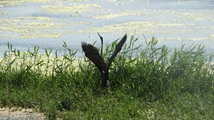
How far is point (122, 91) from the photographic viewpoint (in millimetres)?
5172

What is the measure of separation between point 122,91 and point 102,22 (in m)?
5.74

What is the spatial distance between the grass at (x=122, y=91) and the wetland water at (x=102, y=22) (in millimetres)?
2633

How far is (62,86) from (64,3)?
29.3 feet

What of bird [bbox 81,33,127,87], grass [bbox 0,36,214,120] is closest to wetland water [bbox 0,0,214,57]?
grass [bbox 0,36,214,120]

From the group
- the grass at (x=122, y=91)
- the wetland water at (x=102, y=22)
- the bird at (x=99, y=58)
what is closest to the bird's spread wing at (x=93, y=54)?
the bird at (x=99, y=58)

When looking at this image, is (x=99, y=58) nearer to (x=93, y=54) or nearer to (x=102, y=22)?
(x=93, y=54)

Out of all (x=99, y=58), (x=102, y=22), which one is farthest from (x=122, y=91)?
(x=102, y=22)

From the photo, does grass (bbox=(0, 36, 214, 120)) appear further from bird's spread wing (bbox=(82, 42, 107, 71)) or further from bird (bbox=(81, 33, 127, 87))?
bird's spread wing (bbox=(82, 42, 107, 71))

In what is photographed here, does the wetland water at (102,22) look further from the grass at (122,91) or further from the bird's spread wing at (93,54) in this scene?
the bird's spread wing at (93,54)

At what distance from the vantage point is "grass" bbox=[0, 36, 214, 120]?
452 cm

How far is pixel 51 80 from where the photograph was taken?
18.2 feet

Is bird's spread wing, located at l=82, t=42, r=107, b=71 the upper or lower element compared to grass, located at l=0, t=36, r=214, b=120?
upper

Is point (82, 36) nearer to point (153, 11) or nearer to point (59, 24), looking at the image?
point (59, 24)

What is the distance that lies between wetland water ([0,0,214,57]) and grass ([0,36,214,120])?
8.64ft
